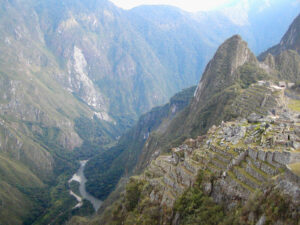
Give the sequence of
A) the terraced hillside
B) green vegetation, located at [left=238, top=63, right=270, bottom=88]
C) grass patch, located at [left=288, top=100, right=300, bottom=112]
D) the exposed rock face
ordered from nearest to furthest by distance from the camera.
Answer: the terraced hillside
the exposed rock face
grass patch, located at [left=288, top=100, right=300, bottom=112]
green vegetation, located at [left=238, top=63, right=270, bottom=88]

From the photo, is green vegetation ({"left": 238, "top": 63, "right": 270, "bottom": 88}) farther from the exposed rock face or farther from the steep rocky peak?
the exposed rock face

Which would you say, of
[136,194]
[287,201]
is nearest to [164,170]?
[136,194]

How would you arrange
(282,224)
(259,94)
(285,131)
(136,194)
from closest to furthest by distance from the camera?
(282,224), (285,131), (136,194), (259,94)

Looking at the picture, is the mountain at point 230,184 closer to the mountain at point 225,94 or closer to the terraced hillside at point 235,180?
the terraced hillside at point 235,180

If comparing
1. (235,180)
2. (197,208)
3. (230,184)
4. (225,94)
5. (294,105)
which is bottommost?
(294,105)

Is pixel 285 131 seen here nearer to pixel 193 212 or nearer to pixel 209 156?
pixel 209 156

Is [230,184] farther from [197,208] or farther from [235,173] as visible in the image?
[197,208]

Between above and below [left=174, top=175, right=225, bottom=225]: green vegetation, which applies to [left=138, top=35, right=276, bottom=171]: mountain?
below

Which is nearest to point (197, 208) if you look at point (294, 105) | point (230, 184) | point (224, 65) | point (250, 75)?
point (230, 184)

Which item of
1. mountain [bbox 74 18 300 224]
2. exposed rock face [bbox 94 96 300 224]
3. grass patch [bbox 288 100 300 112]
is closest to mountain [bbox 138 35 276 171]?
grass patch [bbox 288 100 300 112]
